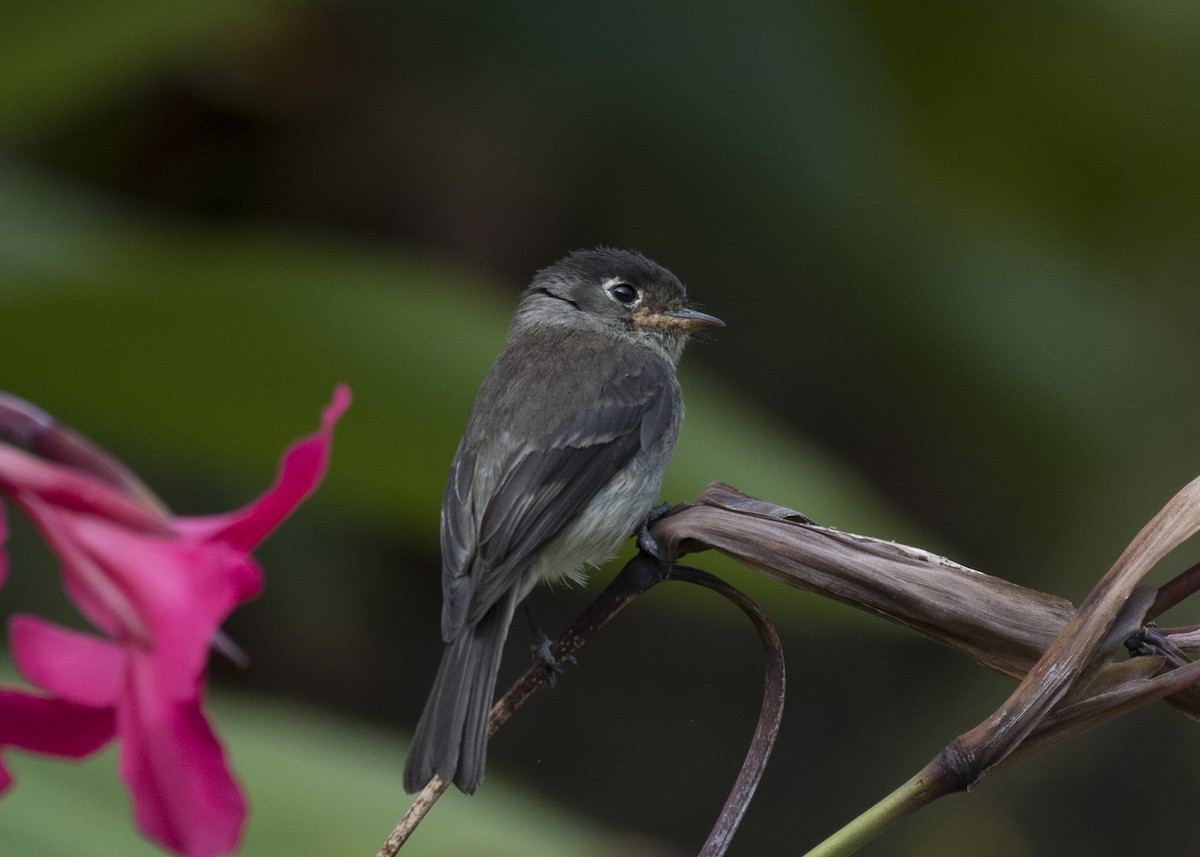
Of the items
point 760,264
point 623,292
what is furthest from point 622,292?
point 760,264

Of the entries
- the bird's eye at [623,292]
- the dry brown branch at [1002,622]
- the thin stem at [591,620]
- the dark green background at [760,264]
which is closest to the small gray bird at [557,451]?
the bird's eye at [623,292]

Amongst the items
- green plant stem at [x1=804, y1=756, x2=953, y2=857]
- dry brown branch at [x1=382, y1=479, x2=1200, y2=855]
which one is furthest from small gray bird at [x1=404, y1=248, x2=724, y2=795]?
green plant stem at [x1=804, y1=756, x2=953, y2=857]

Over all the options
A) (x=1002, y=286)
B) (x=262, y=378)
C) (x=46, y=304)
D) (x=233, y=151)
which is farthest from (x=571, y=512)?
(x=1002, y=286)

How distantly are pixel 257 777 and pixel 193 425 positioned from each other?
3.11ft

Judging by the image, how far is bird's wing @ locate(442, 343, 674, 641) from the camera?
7.66 feet

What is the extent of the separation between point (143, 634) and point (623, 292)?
2.85 m

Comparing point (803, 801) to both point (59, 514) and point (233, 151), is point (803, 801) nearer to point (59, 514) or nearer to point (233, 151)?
point (233, 151)

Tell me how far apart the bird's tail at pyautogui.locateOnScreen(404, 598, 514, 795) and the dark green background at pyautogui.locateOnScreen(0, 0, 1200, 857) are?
1.39m

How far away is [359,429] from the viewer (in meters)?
3.26

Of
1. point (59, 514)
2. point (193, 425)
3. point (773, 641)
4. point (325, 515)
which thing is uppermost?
point (59, 514)

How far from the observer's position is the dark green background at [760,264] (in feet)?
14.7

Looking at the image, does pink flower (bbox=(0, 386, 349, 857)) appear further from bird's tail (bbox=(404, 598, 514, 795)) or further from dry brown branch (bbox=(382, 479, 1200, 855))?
bird's tail (bbox=(404, 598, 514, 795))

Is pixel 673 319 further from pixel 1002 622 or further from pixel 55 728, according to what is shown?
pixel 55 728

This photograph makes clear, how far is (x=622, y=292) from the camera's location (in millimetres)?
3426
